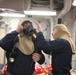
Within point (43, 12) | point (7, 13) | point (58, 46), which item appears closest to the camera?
point (58, 46)

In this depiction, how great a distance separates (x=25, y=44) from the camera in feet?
9.66

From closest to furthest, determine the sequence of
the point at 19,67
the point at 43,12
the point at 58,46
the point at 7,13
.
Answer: the point at 58,46, the point at 19,67, the point at 43,12, the point at 7,13

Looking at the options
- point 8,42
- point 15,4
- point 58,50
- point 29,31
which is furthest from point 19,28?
point 15,4

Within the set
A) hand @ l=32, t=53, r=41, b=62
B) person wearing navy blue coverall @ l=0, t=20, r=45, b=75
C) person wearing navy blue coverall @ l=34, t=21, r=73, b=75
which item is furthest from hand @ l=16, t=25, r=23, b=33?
hand @ l=32, t=53, r=41, b=62

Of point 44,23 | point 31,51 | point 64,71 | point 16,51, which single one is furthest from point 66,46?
point 44,23

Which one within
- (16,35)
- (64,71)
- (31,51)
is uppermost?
(16,35)

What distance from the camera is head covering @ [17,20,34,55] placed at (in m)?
2.88

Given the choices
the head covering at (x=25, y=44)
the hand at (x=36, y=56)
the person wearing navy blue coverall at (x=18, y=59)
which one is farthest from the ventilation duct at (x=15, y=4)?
the hand at (x=36, y=56)

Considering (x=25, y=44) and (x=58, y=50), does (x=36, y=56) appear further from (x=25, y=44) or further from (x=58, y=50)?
(x=58, y=50)

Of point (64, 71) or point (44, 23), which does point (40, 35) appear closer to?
point (64, 71)

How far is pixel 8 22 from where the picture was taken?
8469mm

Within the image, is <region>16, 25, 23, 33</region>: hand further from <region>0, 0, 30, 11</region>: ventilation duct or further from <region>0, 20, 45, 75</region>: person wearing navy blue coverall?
<region>0, 0, 30, 11</region>: ventilation duct

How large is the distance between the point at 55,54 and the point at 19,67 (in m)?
0.62

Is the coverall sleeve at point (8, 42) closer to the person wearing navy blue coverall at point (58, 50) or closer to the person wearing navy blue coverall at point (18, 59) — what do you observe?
the person wearing navy blue coverall at point (18, 59)
